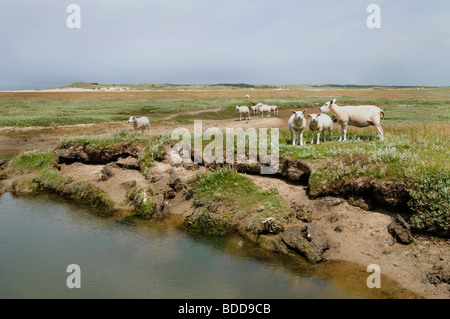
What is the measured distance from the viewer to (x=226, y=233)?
12688 mm

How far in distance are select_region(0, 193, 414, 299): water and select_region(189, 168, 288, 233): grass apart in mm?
1145

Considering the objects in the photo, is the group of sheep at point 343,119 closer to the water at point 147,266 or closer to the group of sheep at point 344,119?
the group of sheep at point 344,119

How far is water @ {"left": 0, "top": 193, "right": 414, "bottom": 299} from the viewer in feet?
29.9

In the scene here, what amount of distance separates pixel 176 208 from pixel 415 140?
1144cm

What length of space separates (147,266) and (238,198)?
16.1 ft

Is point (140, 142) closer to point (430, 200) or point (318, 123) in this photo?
point (318, 123)

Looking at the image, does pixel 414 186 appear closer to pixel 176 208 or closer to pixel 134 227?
pixel 176 208

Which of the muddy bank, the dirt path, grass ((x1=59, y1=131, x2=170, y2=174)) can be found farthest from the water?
the dirt path

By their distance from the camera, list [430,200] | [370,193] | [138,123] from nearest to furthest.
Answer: [430,200] < [370,193] < [138,123]

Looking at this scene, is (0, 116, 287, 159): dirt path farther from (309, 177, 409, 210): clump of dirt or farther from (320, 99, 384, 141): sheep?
(309, 177, 409, 210): clump of dirt

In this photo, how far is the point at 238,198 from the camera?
13.8m

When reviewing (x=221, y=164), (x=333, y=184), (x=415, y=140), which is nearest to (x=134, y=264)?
(x=221, y=164)

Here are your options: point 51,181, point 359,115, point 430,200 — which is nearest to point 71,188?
point 51,181

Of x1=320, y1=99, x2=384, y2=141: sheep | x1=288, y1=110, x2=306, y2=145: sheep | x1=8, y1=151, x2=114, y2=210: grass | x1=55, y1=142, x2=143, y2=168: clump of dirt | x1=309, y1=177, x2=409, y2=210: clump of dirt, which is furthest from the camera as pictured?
x1=55, y1=142, x2=143, y2=168: clump of dirt
